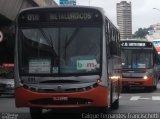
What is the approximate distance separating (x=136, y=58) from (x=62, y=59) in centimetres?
1815

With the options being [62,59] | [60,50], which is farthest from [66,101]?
[60,50]

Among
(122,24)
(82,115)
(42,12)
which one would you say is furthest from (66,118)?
(122,24)

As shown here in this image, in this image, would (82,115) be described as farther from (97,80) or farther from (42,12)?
(42,12)

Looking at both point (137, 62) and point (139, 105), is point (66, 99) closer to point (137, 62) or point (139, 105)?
point (139, 105)

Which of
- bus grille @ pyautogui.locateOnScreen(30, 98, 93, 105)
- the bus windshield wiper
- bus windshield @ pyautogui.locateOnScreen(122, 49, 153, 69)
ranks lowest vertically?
bus grille @ pyautogui.locateOnScreen(30, 98, 93, 105)

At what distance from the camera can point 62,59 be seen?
15242mm

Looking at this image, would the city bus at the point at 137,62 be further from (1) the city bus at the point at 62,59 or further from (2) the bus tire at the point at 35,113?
(1) the city bus at the point at 62,59

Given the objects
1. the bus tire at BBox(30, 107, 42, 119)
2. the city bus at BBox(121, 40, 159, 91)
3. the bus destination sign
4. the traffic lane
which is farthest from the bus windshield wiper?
the city bus at BBox(121, 40, 159, 91)

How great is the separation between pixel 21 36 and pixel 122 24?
142 meters

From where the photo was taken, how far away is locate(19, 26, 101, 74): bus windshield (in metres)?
15.2

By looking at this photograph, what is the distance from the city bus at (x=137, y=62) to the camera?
108ft

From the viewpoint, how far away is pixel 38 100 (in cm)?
1506

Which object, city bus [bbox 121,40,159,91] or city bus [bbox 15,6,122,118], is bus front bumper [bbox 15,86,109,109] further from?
city bus [bbox 121,40,159,91]

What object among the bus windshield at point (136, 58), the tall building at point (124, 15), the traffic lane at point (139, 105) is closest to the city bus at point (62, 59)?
the traffic lane at point (139, 105)
